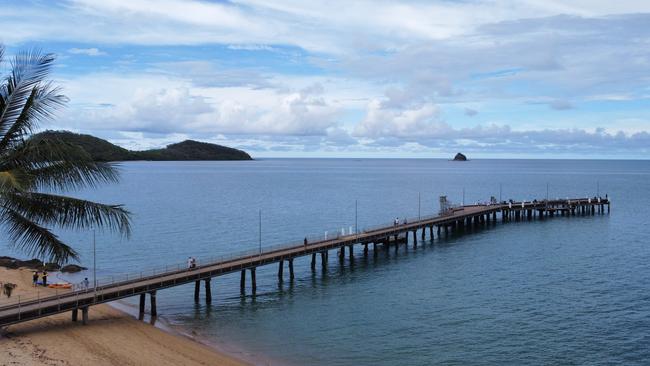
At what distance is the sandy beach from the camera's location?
26.8m

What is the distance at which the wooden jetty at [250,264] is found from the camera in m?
32.2

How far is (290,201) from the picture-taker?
127m

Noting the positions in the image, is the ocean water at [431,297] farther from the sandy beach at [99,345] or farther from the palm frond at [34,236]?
the palm frond at [34,236]

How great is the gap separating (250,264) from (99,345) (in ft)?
56.8

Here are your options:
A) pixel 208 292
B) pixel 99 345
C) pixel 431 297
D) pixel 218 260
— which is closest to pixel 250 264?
pixel 218 260

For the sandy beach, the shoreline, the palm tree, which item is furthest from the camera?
the shoreline

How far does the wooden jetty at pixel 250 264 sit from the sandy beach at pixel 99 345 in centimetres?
102

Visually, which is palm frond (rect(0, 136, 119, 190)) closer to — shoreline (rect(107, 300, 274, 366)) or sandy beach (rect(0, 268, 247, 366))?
sandy beach (rect(0, 268, 247, 366))

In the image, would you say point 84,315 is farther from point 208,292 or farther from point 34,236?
point 34,236

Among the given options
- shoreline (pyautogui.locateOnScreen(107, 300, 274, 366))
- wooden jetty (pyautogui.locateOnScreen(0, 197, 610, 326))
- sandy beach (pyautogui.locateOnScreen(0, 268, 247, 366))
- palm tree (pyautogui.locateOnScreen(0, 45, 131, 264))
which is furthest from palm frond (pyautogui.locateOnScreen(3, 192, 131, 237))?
wooden jetty (pyautogui.locateOnScreen(0, 197, 610, 326))

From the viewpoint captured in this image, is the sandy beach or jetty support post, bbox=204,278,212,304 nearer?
the sandy beach

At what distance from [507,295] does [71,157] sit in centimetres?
3798

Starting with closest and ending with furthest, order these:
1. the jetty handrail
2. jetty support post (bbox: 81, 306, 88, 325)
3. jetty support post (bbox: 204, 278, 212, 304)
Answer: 1. jetty support post (bbox: 81, 306, 88, 325)
2. the jetty handrail
3. jetty support post (bbox: 204, 278, 212, 304)

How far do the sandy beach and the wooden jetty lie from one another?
1.02m
